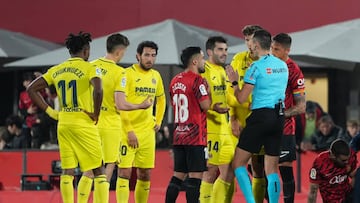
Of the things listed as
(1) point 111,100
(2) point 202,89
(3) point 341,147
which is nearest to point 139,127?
(1) point 111,100

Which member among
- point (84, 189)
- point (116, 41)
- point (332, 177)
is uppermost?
point (116, 41)

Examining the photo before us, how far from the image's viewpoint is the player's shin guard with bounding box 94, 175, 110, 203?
53.8 ft

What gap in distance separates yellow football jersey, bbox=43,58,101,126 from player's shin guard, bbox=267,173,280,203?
7.23 ft

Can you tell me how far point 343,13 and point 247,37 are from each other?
12371mm

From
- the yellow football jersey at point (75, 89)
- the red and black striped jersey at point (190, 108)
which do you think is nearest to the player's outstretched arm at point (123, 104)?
the red and black striped jersey at point (190, 108)

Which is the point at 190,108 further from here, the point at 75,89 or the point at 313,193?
the point at 313,193

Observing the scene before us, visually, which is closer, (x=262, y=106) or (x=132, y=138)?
(x=262, y=106)

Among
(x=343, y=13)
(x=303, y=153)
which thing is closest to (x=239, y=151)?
(x=303, y=153)

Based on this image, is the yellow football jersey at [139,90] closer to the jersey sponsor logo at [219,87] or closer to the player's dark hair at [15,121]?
the jersey sponsor logo at [219,87]

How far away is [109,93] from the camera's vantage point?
1738 centimetres

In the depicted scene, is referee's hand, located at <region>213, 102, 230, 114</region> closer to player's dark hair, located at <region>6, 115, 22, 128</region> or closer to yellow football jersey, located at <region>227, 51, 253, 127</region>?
yellow football jersey, located at <region>227, 51, 253, 127</region>

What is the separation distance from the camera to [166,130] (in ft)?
81.7

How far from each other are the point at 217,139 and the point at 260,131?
110 centimetres

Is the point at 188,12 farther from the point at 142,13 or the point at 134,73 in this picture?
the point at 134,73
